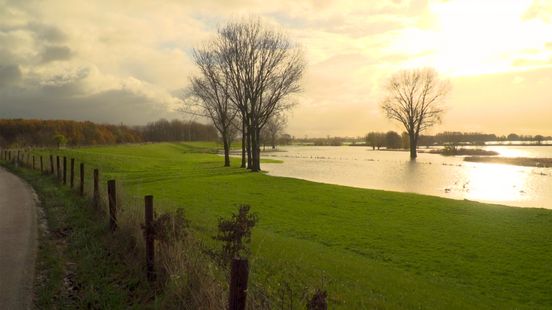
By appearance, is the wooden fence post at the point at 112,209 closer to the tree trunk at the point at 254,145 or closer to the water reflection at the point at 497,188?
the water reflection at the point at 497,188

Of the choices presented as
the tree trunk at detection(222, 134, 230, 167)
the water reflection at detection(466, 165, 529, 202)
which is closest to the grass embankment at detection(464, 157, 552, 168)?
the water reflection at detection(466, 165, 529, 202)

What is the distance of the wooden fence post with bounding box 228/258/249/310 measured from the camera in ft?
14.3

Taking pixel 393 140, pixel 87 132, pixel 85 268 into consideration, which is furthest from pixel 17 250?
pixel 87 132

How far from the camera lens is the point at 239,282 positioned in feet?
14.4

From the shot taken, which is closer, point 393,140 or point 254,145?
point 254,145

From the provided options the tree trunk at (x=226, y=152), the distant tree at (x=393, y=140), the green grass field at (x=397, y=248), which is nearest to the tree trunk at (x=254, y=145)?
the tree trunk at (x=226, y=152)

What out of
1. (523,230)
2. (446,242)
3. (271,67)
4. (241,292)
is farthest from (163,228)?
(271,67)

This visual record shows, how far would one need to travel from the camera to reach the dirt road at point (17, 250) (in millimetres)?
6539

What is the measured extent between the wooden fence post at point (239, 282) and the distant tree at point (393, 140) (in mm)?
118890

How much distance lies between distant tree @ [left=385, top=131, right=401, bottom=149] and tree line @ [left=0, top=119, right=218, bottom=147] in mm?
63165

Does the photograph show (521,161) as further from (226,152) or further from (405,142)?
(405,142)

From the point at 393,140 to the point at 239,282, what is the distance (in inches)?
4729

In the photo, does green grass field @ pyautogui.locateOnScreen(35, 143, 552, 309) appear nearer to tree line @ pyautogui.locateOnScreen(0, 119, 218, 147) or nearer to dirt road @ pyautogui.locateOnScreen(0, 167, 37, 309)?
dirt road @ pyautogui.locateOnScreen(0, 167, 37, 309)

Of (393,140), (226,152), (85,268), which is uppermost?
(393,140)
